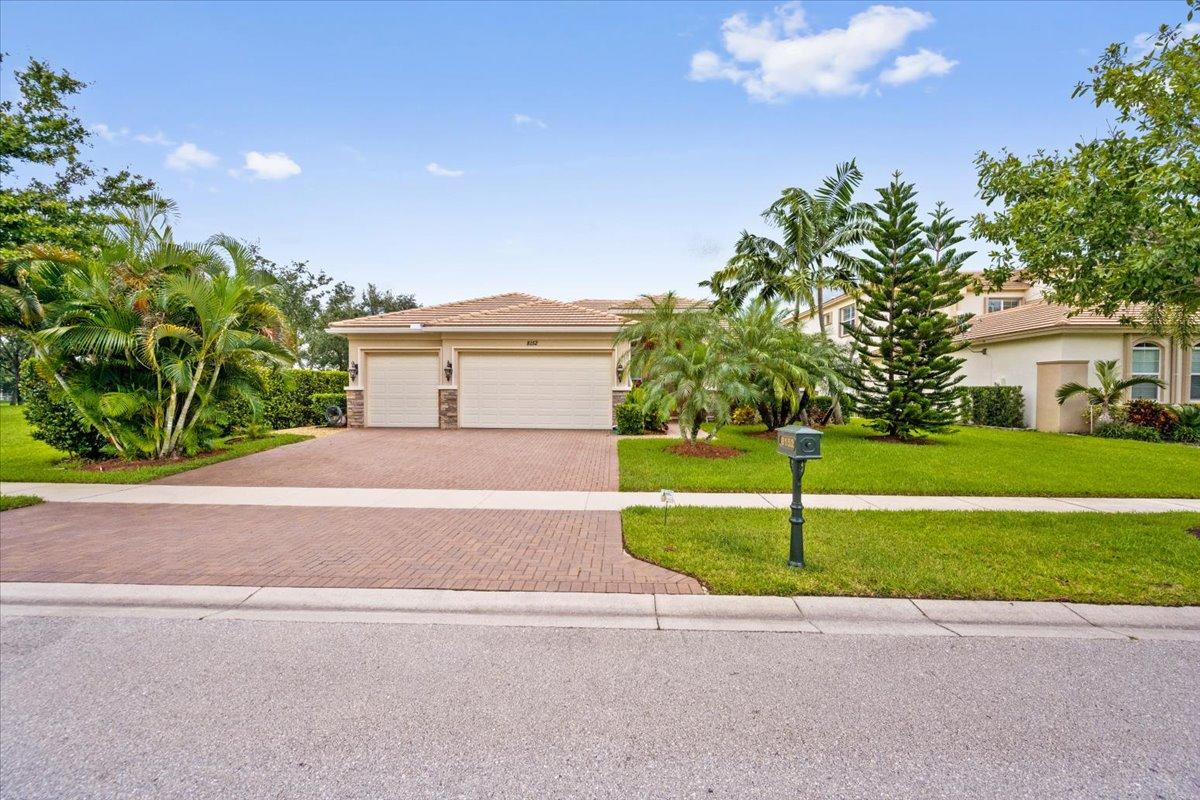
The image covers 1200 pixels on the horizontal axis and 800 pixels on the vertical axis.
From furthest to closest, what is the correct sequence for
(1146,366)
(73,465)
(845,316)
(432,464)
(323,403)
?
(845,316), (323,403), (1146,366), (432,464), (73,465)

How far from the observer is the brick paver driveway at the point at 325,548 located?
507 cm

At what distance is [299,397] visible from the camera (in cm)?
1919

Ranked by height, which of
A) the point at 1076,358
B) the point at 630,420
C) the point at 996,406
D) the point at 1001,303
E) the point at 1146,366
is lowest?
the point at 630,420

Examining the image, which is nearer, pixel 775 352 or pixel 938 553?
pixel 938 553

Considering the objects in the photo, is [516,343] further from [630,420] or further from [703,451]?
[703,451]

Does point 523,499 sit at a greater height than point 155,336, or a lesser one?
lesser

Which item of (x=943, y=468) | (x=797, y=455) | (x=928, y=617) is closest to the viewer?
(x=928, y=617)

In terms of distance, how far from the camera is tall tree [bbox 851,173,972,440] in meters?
15.5

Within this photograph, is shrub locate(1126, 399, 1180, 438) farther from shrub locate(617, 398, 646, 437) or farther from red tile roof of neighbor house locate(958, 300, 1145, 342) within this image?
shrub locate(617, 398, 646, 437)

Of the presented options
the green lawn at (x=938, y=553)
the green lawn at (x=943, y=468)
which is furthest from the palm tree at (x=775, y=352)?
the green lawn at (x=938, y=553)

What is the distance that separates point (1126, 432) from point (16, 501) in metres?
26.6

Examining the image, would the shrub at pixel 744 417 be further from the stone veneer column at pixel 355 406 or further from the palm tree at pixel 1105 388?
the stone veneer column at pixel 355 406

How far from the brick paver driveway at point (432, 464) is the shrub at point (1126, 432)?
15887 millimetres

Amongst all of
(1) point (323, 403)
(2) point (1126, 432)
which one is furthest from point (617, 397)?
(2) point (1126, 432)
